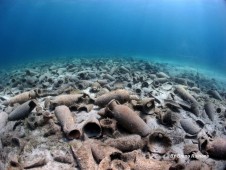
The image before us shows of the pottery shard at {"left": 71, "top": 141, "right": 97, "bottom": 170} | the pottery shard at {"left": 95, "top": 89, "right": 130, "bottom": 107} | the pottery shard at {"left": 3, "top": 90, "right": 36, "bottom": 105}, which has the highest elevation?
the pottery shard at {"left": 95, "top": 89, "right": 130, "bottom": 107}

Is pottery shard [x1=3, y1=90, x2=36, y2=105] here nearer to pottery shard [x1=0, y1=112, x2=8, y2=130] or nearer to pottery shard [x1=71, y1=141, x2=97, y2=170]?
pottery shard [x1=0, y1=112, x2=8, y2=130]

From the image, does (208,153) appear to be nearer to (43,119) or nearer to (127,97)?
(127,97)

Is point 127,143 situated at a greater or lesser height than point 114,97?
lesser

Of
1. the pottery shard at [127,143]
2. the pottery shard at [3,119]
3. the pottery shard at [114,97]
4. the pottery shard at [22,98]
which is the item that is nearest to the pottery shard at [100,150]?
the pottery shard at [127,143]

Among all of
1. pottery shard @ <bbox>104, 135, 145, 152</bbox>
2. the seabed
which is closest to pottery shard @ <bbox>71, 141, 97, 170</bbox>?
the seabed

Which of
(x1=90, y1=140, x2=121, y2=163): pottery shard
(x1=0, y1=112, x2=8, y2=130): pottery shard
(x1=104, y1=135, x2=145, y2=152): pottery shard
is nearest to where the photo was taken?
(x1=90, y1=140, x2=121, y2=163): pottery shard

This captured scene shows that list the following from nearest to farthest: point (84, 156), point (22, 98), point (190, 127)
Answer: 1. point (84, 156)
2. point (190, 127)
3. point (22, 98)

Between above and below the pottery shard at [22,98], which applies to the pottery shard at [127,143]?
below

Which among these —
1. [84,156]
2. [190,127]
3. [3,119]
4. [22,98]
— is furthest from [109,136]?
[22,98]

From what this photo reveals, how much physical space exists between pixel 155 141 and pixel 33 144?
2.63m

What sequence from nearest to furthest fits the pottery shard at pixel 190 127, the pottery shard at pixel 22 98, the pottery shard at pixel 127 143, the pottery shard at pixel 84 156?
the pottery shard at pixel 84 156 → the pottery shard at pixel 127 143 → the pottery shard at pixel 190 127 → the pottery shard at pixel 22 98

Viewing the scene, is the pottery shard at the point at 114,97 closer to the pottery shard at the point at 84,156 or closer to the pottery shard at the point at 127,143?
the pottery shard at the point at 127,143

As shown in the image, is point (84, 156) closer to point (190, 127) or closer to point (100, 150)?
point (100, 150)

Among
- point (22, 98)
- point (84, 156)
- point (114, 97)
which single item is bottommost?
point (84, 156)
